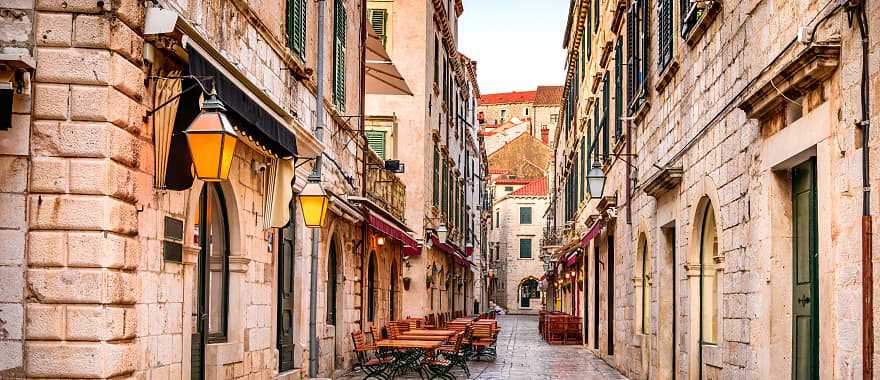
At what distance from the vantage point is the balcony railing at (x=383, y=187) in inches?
865

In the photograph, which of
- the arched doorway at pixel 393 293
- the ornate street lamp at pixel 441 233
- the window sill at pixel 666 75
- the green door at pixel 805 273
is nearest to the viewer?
the green door at pixel 805 273

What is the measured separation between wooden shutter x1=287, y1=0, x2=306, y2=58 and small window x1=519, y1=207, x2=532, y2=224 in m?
66.6

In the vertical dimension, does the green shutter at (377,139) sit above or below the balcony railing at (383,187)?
above

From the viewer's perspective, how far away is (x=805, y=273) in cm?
852

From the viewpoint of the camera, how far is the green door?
27.1 ft

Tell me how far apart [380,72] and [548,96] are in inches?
3262

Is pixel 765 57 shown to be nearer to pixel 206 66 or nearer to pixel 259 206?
pixel 206 66

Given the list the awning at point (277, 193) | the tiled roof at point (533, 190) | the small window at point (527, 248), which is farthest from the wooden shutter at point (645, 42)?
the small window at point (527, 248)

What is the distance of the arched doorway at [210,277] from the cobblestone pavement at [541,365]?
765 centimetres

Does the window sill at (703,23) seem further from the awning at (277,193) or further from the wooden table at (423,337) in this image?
the wooden table at (423,337)

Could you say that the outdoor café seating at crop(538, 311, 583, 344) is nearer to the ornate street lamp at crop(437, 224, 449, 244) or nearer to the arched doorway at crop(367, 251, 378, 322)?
the ornate street lamp at crop(437, 224, 449, 244)

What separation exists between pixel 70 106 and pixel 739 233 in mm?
6106

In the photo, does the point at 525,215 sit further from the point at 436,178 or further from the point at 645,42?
the point at 645,42

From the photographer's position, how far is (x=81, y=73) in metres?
7.30
